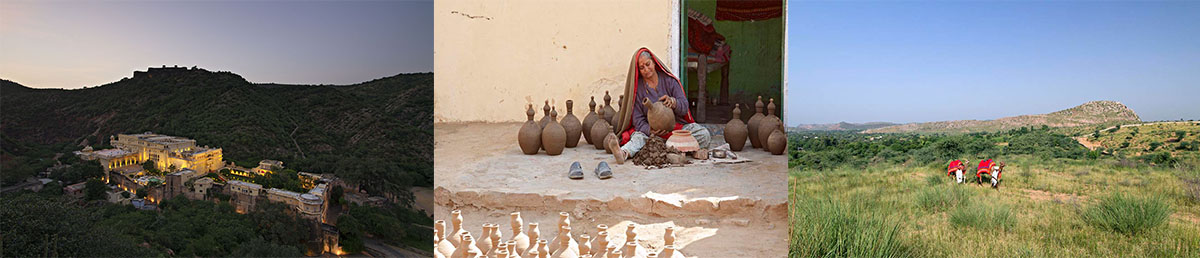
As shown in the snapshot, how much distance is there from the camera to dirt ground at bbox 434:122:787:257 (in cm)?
390

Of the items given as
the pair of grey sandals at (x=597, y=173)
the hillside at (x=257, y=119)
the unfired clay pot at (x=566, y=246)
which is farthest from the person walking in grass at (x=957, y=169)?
the hillside at (x=257, y=119)

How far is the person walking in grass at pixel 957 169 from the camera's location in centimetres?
447

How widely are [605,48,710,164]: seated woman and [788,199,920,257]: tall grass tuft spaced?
3391mm

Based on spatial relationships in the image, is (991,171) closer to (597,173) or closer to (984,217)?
(984,217)

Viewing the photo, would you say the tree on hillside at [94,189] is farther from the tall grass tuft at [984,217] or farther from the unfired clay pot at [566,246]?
the tall grass tuft at [984,217]

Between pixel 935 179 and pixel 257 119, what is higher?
pixel 257 119

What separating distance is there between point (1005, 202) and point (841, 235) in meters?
1.90

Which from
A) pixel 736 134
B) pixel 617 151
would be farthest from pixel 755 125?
A: pixel 617 151

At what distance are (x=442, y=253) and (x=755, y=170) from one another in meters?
3.49

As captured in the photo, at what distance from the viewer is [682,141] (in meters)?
6.31

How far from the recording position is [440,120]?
11188 millimetres

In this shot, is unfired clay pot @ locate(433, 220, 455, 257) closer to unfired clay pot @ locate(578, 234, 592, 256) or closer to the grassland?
unfired clay pot @ locate(578, 234, 592, 256)

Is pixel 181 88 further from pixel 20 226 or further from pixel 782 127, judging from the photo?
pixel 782 127

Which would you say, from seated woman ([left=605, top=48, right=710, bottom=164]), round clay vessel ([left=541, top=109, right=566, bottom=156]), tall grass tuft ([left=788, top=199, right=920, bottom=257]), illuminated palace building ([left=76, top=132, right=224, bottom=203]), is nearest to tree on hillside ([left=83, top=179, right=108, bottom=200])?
illuminated palace building ([left=76, top=132, right=224, bottom=203])
